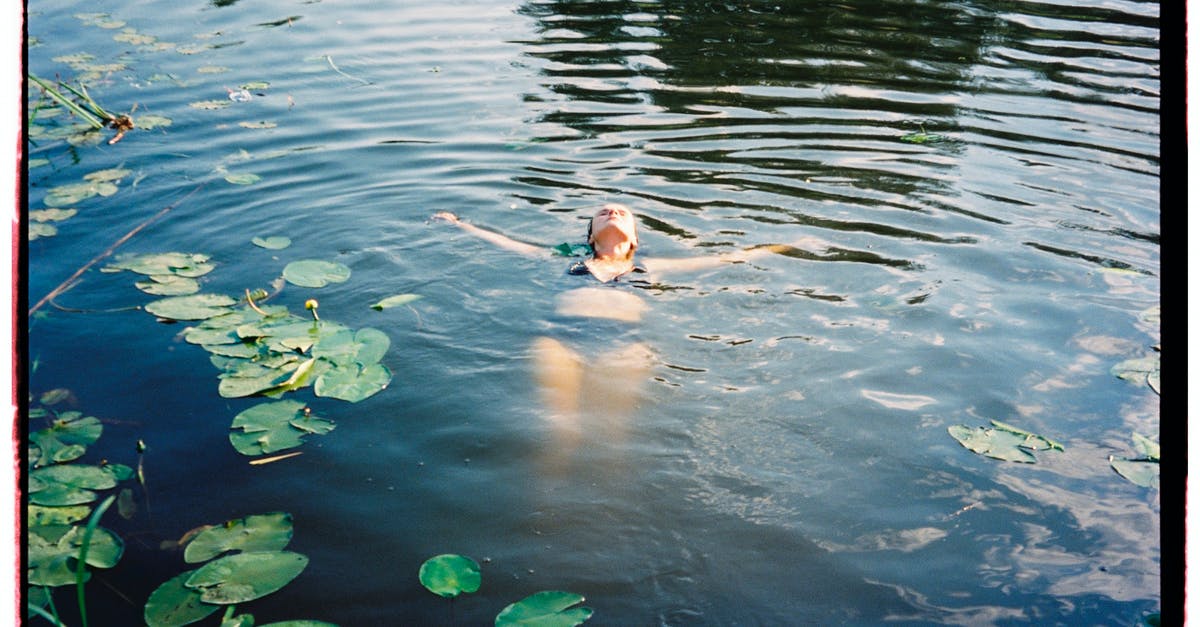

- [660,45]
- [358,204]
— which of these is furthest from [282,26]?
[358,204]

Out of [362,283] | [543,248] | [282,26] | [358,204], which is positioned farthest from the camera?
[282,26]

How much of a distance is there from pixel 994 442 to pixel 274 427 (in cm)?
295

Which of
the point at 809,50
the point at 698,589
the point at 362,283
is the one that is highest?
Answer: the point at 809,50

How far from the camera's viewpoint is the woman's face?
4766mm

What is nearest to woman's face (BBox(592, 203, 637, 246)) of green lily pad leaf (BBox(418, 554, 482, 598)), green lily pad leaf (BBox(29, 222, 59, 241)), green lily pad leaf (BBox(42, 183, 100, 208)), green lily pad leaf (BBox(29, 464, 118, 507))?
green lily pad leaf (BBox(418, 554, 482, 598))

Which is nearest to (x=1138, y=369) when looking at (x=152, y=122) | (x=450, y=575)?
(x=450, y=575)

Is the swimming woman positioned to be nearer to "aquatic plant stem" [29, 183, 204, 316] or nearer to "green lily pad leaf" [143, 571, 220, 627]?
"green lily pad leaf" [143, 571, 220, 627]

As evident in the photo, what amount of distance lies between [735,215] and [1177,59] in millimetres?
3835

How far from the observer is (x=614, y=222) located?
475cm

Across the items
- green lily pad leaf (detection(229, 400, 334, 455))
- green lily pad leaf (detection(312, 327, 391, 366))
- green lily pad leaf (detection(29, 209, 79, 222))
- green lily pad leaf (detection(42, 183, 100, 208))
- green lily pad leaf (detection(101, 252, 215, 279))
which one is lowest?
green lily pad leaf (detection(229, 400, 334, 455))

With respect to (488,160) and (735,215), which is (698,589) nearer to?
(735,215)

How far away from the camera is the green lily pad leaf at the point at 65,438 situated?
10.7 feet

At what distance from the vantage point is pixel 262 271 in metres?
4.84

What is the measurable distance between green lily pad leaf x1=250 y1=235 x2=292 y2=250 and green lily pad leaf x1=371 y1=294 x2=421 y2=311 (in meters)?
0.97
